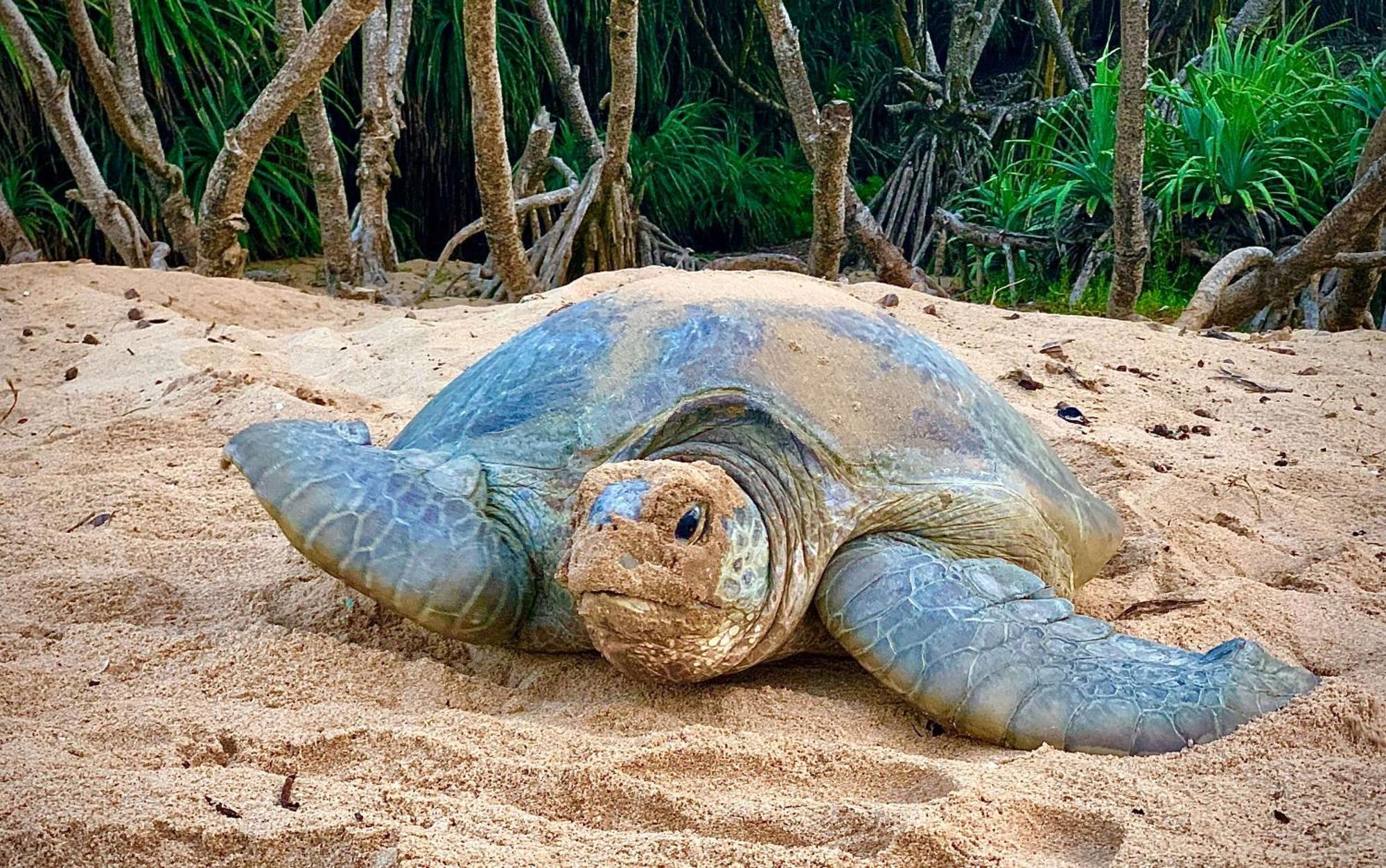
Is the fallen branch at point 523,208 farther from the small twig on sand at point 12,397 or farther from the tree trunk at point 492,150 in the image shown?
the small twig on sand at point 12,397

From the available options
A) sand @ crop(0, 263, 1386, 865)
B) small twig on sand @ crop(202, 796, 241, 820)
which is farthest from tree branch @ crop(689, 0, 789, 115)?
small twig on sand @ crop(202, 796, 241, 820)

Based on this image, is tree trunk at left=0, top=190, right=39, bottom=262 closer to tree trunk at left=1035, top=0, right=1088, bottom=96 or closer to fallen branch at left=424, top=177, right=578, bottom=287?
fallen branch at left=424, top=177, right=578, bottom=287

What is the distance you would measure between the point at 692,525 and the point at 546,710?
1.32 feet

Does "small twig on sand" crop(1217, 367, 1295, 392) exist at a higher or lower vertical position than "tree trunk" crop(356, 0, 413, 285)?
lower

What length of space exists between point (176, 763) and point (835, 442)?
121 cm

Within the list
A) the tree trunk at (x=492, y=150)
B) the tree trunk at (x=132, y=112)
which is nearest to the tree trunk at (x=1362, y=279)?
the tree trunk at (x=492, y=150)

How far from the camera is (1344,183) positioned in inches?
273

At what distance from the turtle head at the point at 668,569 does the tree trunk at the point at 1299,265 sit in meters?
4.10

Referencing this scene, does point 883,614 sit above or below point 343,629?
above

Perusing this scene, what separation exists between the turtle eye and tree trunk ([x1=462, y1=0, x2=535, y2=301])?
148 inches

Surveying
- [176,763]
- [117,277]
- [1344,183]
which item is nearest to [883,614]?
[176,763]

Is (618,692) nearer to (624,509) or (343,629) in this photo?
(624,509)

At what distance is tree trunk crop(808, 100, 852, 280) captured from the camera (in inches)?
219

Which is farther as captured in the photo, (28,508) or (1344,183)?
(1344,183)
